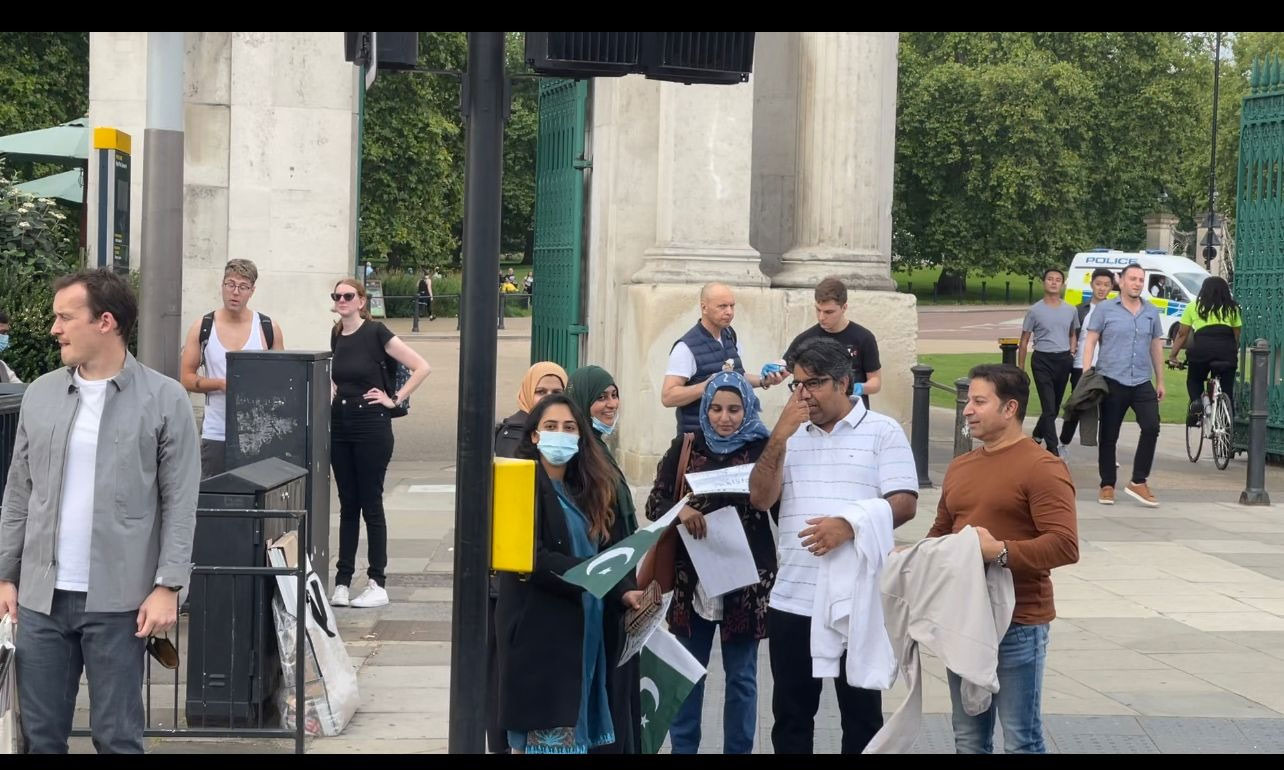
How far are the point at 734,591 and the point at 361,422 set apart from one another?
3611mm

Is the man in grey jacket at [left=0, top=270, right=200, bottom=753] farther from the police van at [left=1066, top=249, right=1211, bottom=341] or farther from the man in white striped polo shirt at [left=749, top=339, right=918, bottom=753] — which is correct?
the police van at [left=1066, top=249, right=1211, bottom=341]

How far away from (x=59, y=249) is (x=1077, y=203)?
5526 cm

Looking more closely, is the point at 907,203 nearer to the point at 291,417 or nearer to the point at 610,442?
the point at 610,442

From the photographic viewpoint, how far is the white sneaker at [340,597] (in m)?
9.20

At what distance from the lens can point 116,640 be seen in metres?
5.01

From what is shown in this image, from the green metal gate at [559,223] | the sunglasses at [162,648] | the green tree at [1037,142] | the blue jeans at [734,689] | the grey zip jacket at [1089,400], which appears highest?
the green tree at [1037,142]

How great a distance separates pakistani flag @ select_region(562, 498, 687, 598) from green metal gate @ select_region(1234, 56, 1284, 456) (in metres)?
12.6

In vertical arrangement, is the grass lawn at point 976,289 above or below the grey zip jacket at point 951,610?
above

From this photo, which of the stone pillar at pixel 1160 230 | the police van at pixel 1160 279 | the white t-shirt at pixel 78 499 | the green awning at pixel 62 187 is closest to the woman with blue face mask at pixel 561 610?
the white t-shirt at pixel 78 499

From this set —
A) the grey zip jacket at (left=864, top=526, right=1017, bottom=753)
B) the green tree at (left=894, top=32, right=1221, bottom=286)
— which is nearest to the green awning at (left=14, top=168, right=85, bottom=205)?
the grey zip jacket at (left=864, top=526, right=1017, bottom=753)

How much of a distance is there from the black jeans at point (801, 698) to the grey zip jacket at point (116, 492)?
2.03m

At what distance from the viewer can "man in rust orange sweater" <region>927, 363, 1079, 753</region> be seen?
5340mm

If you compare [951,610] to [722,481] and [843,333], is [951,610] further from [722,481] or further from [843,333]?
[843,333]

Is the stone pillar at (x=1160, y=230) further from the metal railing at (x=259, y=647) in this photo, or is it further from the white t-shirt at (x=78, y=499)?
the white t-shirt at (x=78, y=499)
